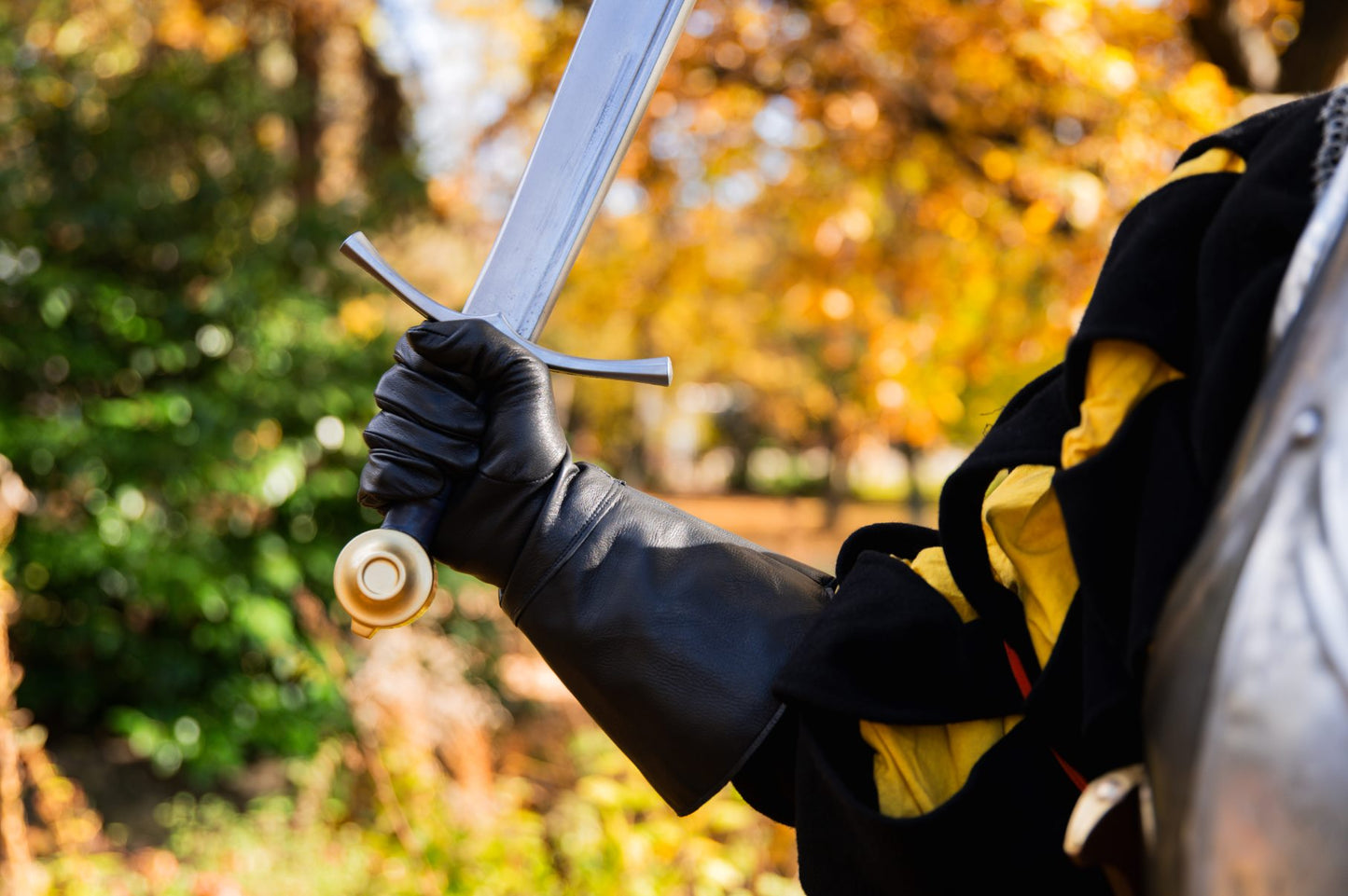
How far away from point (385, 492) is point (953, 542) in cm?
51

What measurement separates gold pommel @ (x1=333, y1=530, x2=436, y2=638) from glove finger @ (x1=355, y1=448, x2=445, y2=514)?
50 mm

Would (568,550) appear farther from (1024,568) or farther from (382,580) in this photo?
(1024,568)

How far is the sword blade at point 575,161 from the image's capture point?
1039 millimetres

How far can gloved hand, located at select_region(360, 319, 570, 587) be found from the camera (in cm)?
99

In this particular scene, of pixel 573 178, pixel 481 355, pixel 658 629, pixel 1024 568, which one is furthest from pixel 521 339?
pixel 1024 568

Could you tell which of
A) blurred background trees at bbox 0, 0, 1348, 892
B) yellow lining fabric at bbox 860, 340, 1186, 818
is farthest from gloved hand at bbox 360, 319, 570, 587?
blurred background trees at bbox 0, 0, 1348, 892

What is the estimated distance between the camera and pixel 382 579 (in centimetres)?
94

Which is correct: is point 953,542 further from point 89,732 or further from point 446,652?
point 89,732

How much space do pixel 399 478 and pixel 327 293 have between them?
3562mm

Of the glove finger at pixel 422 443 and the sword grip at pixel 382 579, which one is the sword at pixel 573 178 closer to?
the glove finger at pixel 422 443

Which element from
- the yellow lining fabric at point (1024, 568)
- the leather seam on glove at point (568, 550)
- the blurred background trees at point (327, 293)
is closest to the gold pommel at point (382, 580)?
the leather seam on glove at point (568, 550)

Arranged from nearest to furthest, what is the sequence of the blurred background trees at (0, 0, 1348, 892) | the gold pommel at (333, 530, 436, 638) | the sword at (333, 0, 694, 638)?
the gold pommel at (333, 530, 436, 638) < the sword at (333, 0, 694, 638) < the blurred background trees at (0, 0, 1348, 892)

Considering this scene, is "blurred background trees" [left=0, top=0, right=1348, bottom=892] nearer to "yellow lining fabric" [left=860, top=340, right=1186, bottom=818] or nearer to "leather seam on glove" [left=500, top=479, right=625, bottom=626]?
"leather seam on glove" [left=500, top=479, right=625, bottom=626]

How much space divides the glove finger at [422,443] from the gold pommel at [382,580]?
8 cm
